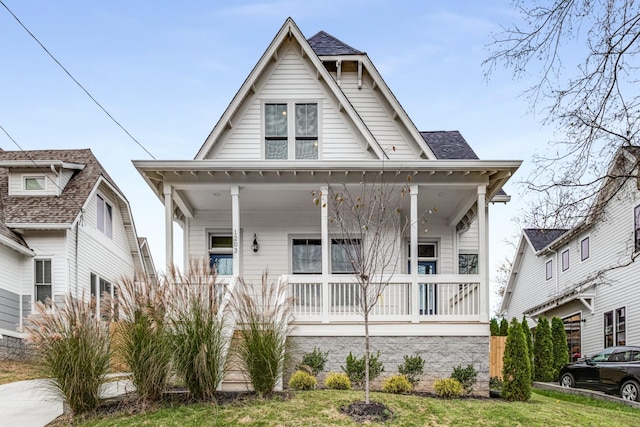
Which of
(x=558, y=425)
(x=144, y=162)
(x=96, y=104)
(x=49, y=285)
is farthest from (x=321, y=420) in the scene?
(x=49, y=285)

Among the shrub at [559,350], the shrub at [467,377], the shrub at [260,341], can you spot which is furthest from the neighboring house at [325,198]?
the shrub at [559,350]

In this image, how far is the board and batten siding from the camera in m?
13.3

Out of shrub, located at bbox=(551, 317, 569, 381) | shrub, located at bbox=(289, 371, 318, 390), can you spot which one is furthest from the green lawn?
shrub, located at bbox=(551, 317, 569, 381)

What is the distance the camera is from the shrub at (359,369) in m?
10.3

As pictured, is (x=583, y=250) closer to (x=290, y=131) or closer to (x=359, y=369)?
(x=290, y=131)

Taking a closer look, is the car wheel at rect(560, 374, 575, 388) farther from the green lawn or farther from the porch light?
the porch light

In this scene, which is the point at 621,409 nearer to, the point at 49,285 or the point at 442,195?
the point at 442,195

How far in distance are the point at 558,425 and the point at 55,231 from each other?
13.8 metres

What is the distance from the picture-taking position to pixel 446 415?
8.17m

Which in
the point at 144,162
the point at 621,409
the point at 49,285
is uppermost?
the point at 144,162

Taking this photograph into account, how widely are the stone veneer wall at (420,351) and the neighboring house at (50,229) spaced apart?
8.65 m

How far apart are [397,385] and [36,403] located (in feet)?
18.2

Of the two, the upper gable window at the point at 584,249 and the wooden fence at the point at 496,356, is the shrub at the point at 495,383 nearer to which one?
the wooden fence at the point at 496,356

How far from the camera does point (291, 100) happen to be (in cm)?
1345
